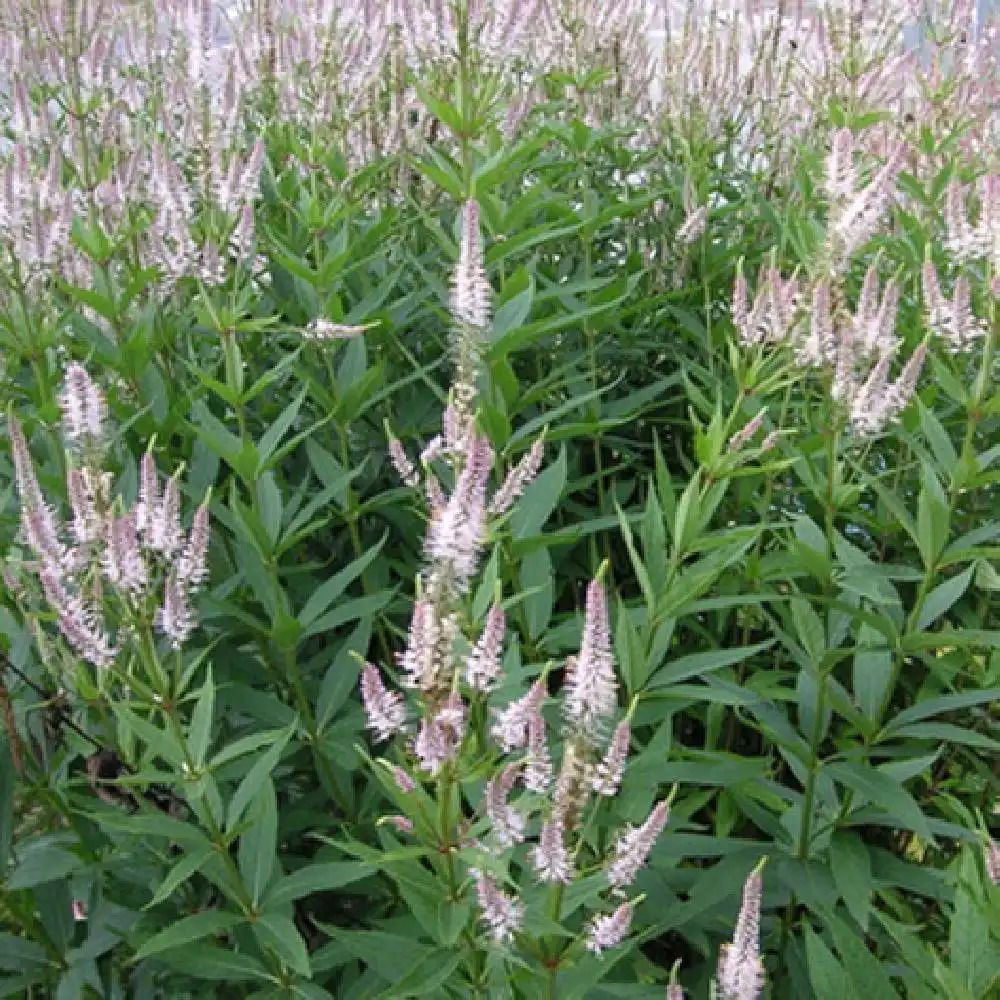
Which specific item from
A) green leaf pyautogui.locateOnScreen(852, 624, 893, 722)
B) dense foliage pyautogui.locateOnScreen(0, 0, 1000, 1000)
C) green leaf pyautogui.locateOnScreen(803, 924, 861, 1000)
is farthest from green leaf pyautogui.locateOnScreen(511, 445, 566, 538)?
green leaf pyautogui.locateOnScreen(803, 924, 861, 1000)

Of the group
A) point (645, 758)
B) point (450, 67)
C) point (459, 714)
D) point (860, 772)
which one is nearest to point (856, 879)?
point (860, 772)

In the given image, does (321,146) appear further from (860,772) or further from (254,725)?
(860,772)

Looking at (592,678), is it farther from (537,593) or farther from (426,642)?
(537,593)

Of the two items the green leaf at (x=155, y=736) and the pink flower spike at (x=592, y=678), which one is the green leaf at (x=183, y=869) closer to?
the green leaf at (x=155, y=736)

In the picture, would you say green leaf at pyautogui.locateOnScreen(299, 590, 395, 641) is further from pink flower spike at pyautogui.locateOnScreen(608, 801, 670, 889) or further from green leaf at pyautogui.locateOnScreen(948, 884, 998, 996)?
green leaf at pyautogui.locateOnScreen(948, 884, 998, 996)

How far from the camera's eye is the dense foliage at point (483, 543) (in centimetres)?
166

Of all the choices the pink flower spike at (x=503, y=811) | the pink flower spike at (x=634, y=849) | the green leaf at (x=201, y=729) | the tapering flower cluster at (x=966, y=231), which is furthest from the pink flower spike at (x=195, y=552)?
the tapering flower cluster at (x=966, y=231)

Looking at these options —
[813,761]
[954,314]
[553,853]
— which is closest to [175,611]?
[553,853]

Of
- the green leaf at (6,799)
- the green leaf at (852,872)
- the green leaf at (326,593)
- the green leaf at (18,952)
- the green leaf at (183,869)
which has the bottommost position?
the green leaf at (18,952)

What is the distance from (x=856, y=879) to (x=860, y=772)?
0.57ft

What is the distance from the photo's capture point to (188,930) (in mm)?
1886

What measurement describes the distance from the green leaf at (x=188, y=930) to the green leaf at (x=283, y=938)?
0.04 meters

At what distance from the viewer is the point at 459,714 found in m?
1.37

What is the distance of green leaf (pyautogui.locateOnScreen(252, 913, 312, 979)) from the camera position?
1861 millimetres
